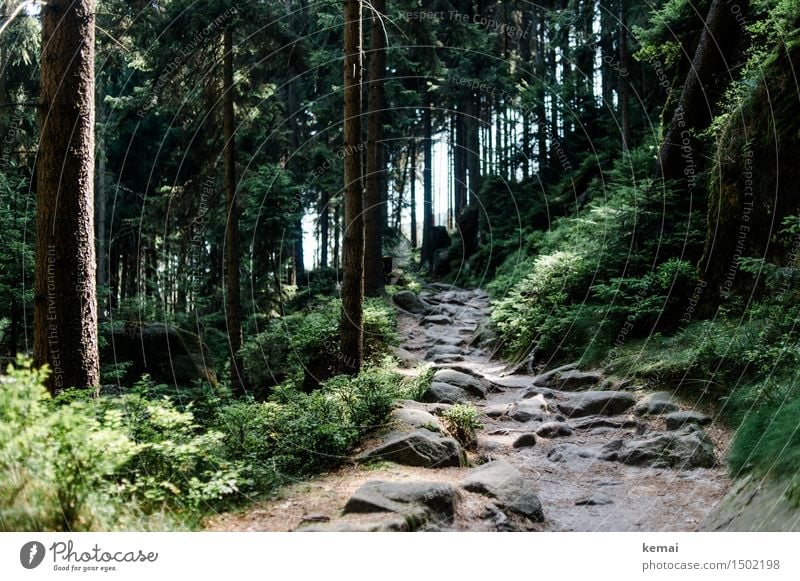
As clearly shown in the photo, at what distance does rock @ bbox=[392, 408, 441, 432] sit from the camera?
289 inches

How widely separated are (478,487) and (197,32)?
12.1m

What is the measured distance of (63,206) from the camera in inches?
247

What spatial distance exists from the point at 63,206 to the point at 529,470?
20.6ft

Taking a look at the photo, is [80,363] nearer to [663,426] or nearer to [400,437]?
[400,437]

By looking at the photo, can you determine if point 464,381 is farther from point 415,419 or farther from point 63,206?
point 63,206

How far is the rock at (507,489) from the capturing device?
5.58 m

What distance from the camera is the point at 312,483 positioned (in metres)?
6.12

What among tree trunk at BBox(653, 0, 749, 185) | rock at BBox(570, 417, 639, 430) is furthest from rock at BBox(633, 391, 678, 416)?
tree trunk at BBox(653, 0, 749, 185)

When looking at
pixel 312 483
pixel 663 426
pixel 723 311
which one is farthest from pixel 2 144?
pixel 723 311

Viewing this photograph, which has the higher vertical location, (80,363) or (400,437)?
(80,363)

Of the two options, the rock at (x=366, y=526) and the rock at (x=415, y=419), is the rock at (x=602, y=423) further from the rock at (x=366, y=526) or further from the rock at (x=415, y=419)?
the rock at (x=366, y=526)

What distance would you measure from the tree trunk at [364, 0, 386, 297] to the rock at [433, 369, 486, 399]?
662 cm
